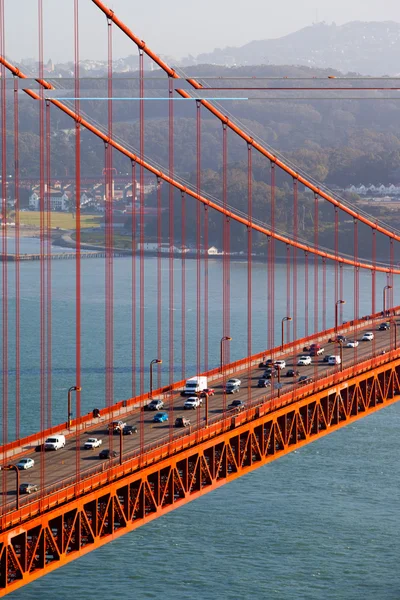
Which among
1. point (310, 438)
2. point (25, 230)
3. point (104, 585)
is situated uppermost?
point (25, 230)

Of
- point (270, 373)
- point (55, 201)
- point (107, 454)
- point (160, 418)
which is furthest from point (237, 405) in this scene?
point (55, 201)

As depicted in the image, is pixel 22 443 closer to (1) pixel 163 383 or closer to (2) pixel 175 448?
(2) pixel 175 448

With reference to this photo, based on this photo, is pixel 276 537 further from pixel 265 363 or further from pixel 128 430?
pixel 265 363

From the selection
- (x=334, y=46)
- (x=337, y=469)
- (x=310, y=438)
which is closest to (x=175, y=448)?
(x=310, y=438)

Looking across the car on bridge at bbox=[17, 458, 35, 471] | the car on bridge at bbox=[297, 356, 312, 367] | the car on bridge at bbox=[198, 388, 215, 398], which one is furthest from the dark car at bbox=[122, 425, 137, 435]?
the car on bridge at bbox=[297, 356, 312, 367]

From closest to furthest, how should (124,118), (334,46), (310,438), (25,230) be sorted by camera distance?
(310,438)
(25,230)
(124,118)
(334,46)

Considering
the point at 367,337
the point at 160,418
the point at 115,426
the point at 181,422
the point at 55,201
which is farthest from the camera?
the point at 55,201

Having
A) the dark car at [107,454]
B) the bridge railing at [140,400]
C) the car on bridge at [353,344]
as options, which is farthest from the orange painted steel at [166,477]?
the car on bridge at [353,344]

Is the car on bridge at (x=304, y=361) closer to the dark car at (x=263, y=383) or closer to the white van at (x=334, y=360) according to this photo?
the white van at (x=334, y=360)
